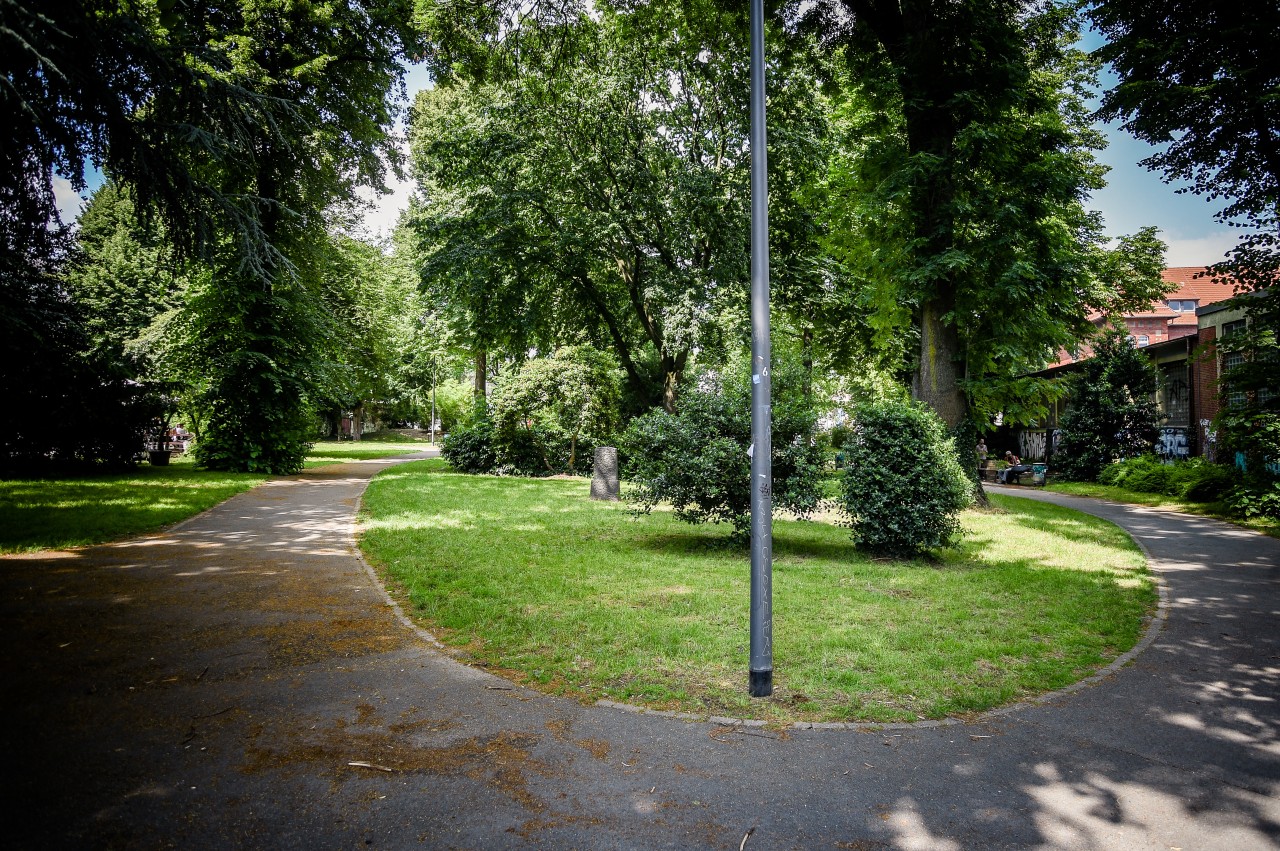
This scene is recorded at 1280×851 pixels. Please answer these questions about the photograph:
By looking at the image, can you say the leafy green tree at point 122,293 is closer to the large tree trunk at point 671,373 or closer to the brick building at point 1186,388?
the large tree trunk at point 671,373

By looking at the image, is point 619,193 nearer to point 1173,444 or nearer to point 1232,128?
point 1232,128

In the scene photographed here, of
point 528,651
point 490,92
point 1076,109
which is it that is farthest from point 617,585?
point 1076,109

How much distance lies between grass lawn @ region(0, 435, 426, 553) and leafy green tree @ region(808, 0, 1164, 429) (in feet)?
49.2

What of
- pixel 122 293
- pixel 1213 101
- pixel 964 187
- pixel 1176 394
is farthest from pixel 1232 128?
pixel 122 293

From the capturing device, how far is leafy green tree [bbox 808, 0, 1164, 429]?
1361cm

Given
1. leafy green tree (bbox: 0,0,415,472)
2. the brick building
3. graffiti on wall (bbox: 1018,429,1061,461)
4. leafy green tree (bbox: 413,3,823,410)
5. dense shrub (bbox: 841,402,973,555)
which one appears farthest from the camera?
graffiti on wall (bbox: 1018,429,1061,461)

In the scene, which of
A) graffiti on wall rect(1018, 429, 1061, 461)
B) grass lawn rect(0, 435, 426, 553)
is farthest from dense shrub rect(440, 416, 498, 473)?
graffiti on wall rect(1018, 429, 1061, 461)

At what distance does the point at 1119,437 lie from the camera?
26.0 m

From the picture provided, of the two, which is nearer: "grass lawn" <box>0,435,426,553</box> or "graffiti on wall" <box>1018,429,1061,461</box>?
"grass lawn" <box>0,435,426,553</box>

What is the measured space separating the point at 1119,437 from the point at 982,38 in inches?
743

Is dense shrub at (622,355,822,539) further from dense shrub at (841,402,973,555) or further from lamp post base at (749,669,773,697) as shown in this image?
lamp post base at (749,669,773,697)

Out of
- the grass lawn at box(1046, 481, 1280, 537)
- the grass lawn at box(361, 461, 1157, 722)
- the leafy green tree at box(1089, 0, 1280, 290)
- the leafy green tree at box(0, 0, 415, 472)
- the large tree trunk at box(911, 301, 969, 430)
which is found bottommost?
the grass lawn at box(361, 461, 1157, 722)

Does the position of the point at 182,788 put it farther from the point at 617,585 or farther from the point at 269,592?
the point at 617,585

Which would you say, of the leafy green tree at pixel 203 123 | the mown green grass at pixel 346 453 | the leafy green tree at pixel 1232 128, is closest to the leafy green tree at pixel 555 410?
the leafy green tree at pixel 203 123
